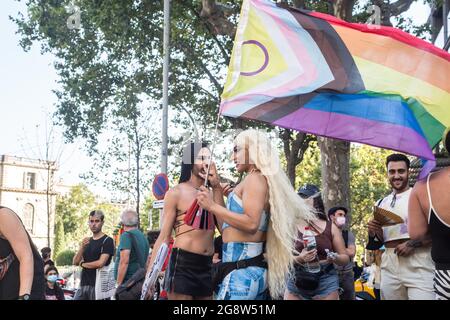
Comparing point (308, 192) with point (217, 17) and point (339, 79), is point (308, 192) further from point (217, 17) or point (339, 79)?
point (217, 17)

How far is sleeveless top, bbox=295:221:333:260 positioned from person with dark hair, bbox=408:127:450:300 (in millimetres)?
1888

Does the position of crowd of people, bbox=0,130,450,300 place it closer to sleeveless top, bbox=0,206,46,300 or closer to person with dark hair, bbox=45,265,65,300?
sleeveless top, bbox=0,206,46,300

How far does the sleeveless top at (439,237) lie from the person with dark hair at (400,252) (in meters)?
1.05

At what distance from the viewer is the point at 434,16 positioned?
23234mm

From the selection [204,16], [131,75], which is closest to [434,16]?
[204,16]

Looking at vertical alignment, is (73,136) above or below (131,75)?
below

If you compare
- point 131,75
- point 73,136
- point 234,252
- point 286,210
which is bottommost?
point 234,252

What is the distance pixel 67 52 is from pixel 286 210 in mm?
20184

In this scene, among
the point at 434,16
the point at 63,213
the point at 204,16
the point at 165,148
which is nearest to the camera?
the point at 204,16

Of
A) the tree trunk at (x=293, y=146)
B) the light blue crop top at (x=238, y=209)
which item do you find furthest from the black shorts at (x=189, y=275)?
the tree trunk at (x=293, y=146)

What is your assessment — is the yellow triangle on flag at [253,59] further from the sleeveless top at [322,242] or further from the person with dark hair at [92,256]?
the person with dark hair at [92,256]

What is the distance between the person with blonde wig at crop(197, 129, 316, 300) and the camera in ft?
15.7

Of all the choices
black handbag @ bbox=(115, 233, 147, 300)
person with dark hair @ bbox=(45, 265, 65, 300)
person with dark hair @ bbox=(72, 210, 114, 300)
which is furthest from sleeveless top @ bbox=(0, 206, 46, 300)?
person with dark hair @ bbox=(45, 265, 65, 300)
